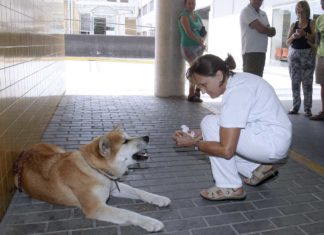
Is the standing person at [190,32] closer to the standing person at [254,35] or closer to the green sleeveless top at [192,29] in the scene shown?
the green sleeveless top at [192,29]

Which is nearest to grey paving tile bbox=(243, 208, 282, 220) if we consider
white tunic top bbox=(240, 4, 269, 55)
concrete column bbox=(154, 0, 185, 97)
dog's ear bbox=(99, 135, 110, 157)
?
dog's ear bbox=(99, 135, 110, 157)

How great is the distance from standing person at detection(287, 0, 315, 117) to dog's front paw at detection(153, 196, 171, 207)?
4.56 meters

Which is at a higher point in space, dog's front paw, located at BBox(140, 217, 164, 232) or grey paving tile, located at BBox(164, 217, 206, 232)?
dog's front paw, located at BBox(140, 217, 164, 232)

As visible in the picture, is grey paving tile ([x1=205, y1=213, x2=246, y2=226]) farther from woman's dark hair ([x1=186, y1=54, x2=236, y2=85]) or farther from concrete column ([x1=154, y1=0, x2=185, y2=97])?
concrete column ([x1=154, y1=0, x2=185, y2=97])

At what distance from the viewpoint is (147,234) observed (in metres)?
2.87

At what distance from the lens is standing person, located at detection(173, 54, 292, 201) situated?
2988 mm

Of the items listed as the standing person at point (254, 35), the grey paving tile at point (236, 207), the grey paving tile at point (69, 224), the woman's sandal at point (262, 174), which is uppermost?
the standing person at point (254, 35)

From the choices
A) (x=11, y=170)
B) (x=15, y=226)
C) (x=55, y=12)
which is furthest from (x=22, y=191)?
(x=55, y=12)

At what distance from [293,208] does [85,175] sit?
1.84 meters

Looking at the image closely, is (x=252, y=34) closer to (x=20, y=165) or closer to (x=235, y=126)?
(x=235, y=126)

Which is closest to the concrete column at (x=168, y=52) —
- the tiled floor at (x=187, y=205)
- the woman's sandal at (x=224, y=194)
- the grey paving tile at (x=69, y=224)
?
the tiled floor at (x=187, y=205)

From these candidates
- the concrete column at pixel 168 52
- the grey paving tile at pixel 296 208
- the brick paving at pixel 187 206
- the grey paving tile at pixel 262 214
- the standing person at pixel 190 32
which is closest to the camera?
the brick paving at pixel 187 206

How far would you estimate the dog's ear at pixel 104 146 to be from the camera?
302 cm

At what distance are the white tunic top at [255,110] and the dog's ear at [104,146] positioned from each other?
94cm
